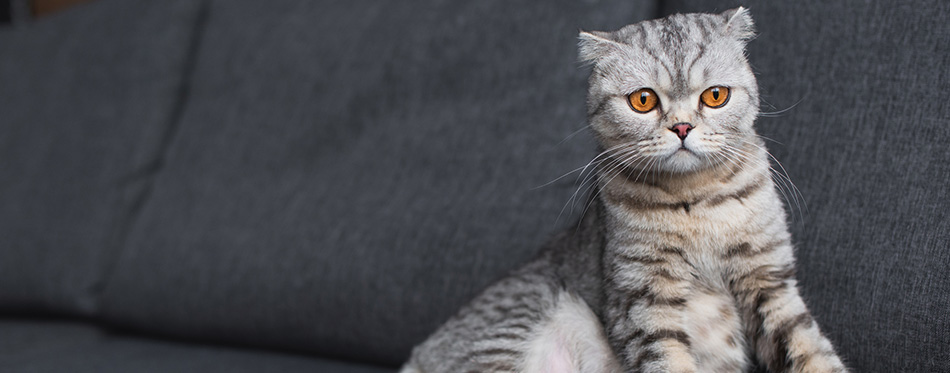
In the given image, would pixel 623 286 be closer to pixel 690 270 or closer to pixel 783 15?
pixel 690 270

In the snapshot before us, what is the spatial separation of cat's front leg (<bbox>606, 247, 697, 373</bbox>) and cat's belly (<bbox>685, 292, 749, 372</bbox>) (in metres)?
0.02

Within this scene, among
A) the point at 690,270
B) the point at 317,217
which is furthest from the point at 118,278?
the point at 690,270

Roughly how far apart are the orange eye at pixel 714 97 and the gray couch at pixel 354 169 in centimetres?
25

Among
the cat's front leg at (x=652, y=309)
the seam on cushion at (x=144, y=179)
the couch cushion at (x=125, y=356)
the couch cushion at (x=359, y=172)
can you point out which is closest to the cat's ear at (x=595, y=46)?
the cat's front leg at (x=652, y=309)

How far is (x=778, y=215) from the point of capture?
0.96m

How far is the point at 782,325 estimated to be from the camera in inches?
37.4

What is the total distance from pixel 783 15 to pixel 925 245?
391mm

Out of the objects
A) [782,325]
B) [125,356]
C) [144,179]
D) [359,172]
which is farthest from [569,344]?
[144,179]

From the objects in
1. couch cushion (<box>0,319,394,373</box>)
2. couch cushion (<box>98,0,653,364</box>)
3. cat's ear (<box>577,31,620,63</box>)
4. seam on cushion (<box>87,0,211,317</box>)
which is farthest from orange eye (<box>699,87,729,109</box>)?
seam on cushion (<box>87,0,211,317</box>)

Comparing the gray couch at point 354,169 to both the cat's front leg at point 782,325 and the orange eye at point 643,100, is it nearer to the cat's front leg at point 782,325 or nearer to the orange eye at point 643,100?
the cat's front leg at point 782,325

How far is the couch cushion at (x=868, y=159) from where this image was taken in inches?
36.6

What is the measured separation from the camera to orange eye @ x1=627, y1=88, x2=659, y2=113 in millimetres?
908

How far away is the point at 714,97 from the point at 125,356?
1.32 metres

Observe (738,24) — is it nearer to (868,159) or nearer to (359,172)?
(868,159)
